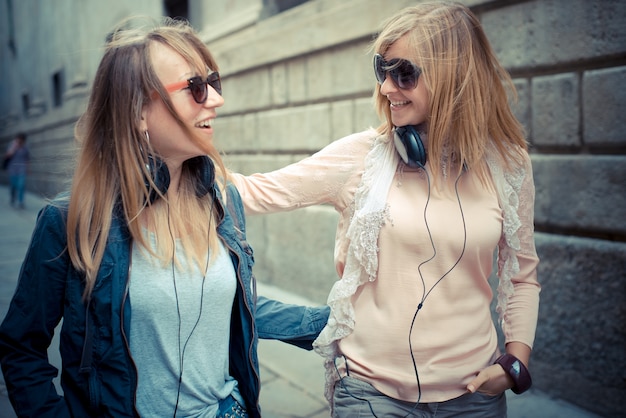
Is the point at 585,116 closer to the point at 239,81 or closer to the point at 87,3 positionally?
the point at 239,81

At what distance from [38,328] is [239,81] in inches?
251

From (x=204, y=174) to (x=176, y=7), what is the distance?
9.17m

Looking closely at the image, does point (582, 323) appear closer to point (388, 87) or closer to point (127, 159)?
point (388, 87)

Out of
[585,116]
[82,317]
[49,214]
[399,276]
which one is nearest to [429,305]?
[399,276]

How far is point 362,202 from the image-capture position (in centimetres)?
197

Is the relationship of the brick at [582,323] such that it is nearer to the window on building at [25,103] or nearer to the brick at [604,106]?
the brick at [604,106]

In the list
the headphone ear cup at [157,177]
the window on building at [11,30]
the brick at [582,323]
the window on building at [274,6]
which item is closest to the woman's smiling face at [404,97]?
the headphone ear cup at [157,177]

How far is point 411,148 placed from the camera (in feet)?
6.34

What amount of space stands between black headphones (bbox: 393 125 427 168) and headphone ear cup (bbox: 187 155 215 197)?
2.07 feet

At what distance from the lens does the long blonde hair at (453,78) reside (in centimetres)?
195

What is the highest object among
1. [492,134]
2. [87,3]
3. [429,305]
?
[87,3]

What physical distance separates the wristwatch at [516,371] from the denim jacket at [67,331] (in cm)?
114

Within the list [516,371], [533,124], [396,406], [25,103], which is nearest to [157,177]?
[396,406]

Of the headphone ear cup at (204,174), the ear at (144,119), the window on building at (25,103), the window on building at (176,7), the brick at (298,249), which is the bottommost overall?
the brick at (298,249)
